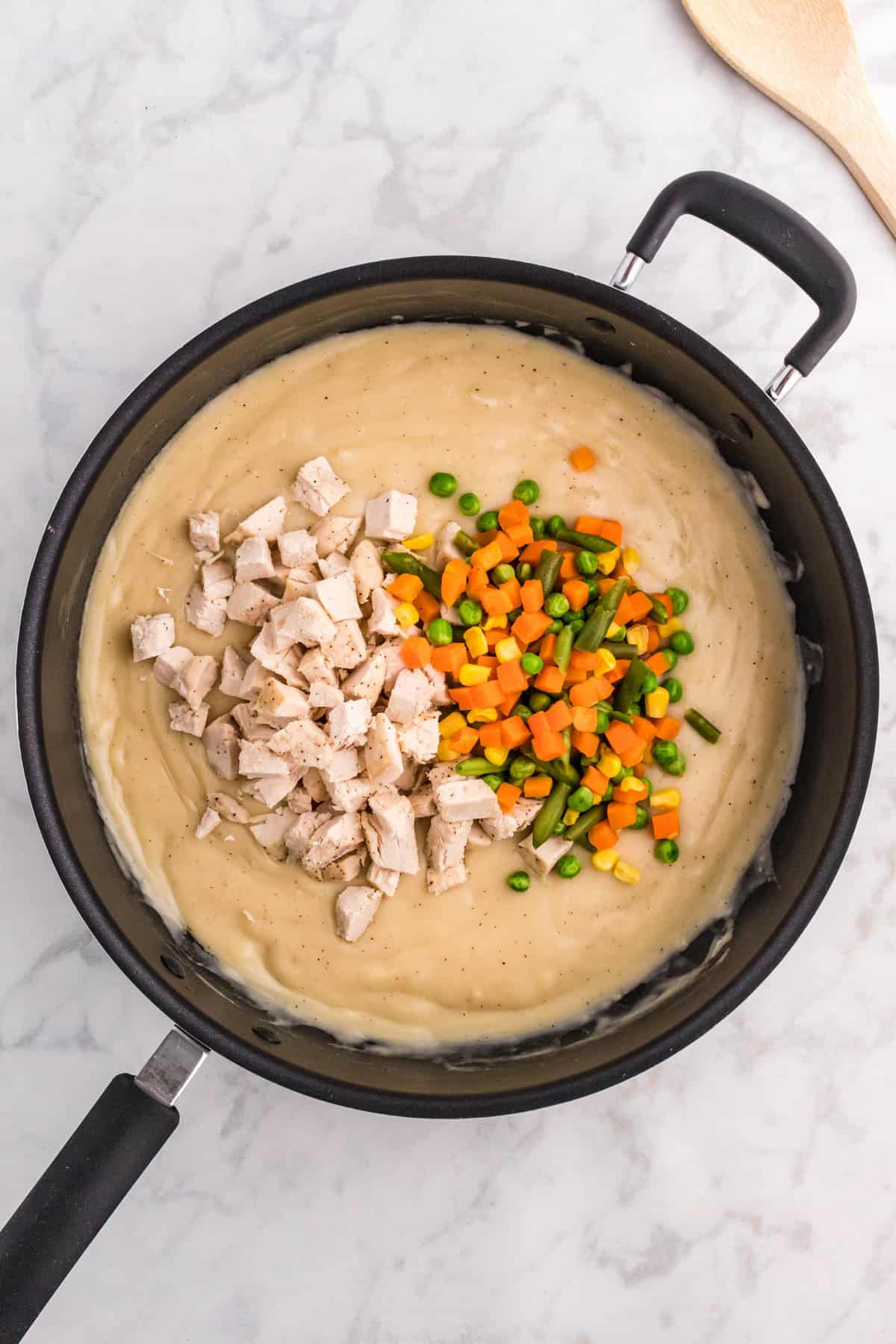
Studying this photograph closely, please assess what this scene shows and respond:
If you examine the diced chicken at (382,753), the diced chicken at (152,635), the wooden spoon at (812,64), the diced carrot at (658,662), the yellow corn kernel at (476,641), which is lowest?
the diced chicken at (152,635)

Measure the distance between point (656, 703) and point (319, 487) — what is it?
2.94ft

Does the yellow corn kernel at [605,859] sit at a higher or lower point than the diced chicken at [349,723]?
higher

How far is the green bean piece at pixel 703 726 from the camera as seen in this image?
2.56 meters

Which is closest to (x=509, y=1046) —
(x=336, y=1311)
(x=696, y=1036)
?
(x=696, y=1036)

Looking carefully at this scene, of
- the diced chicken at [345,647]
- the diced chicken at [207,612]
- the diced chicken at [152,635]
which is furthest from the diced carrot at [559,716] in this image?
the diced chicken at [152,635]

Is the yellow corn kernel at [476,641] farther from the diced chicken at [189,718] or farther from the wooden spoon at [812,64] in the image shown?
the wooden spoon at [812,64]

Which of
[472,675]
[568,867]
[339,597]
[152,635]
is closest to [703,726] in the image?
[568,867]

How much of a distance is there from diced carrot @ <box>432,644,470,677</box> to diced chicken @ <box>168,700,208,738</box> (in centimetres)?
53

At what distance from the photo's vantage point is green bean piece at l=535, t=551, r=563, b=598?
2488 mm

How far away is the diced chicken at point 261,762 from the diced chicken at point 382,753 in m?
0.18

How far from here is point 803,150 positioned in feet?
9.02

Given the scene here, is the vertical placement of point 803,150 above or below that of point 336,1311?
above

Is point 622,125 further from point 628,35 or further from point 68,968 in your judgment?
point 68,968

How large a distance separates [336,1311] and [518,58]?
3081 mm
